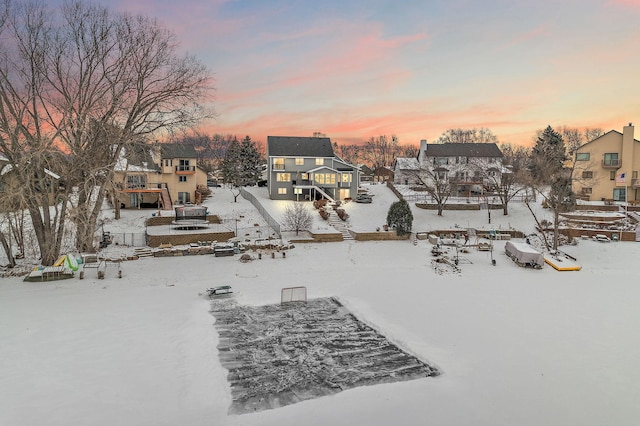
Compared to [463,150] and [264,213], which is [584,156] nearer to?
[463,150]

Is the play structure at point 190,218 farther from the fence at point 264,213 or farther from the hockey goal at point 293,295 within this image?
the hockey goal at point 293,295

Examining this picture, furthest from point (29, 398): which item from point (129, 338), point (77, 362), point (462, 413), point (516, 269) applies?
point (516, 269)

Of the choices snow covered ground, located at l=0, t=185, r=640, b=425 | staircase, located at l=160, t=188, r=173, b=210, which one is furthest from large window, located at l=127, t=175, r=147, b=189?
snow covered ground, located at l=0, t=185, r=640, b=425

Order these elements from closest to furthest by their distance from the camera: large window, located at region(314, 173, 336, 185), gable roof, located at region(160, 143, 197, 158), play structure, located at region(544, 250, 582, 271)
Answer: play structure, located at region(544, 250, 582, 271) < gable roof, located at region(160, 143, 197, 158) < large window, located at region(314, 173, 336, 185)

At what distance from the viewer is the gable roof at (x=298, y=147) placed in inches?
1902

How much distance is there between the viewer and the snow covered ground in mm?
9469

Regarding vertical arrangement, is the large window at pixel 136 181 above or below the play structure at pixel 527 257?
above

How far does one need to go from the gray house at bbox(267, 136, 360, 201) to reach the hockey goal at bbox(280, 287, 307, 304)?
27904mm

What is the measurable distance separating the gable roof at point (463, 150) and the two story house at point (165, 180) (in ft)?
117

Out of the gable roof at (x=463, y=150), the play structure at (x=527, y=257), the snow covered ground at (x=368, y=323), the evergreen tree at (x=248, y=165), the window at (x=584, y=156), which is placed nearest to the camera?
the snow covered ground at (x=368, y=323)

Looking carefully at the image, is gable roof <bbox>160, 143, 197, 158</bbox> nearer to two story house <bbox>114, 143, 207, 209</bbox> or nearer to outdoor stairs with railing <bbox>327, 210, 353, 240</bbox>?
two story house <bbox>114, 143, 207, 209</bbox>

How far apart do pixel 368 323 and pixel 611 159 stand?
142 ft


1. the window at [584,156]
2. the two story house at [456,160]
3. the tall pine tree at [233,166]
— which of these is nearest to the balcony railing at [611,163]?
the window at [584,156]

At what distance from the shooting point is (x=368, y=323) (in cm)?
1520
